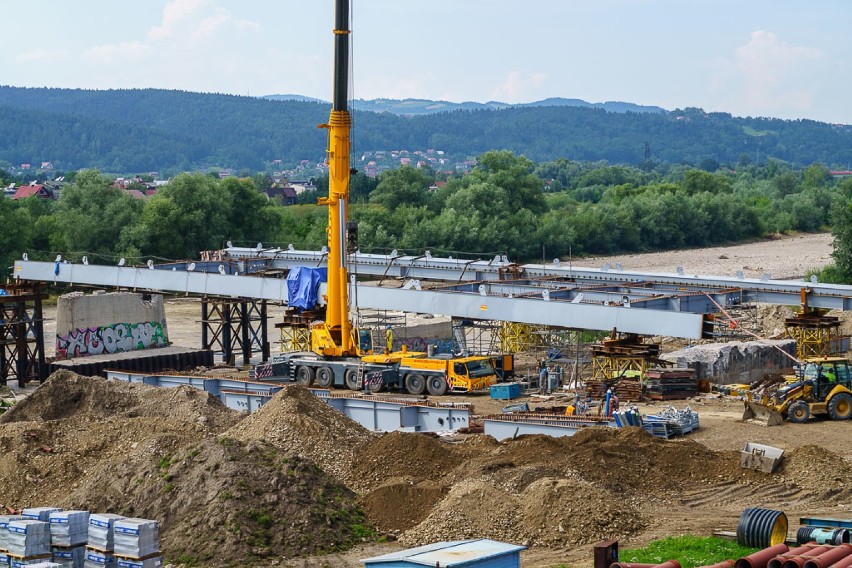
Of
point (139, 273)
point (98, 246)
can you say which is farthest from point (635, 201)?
point (139, 273)

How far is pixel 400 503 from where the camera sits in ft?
87.5

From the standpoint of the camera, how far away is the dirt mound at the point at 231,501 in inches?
949

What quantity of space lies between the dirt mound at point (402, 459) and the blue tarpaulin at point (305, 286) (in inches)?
879

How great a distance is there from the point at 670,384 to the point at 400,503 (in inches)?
723

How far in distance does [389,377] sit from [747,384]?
12382 millimetres

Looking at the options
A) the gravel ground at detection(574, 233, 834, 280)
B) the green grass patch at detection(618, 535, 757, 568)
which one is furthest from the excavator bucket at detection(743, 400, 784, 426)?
the gravel ground at detection(574, 233, 834, 280)

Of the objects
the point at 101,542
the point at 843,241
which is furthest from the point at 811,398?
the point at 843,241

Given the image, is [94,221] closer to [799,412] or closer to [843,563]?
[799,412]

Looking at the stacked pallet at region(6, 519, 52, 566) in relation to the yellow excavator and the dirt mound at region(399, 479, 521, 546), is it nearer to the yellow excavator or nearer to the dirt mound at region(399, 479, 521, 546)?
the dirt mound at region(399, 479, 521, 546)

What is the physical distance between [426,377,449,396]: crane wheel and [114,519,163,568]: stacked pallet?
23.7 meters

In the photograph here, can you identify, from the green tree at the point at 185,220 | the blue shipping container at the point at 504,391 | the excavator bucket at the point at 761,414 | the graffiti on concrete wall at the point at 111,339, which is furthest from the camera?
the green tree at the point at 185,220

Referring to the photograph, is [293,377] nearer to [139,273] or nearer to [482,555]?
[139,273]

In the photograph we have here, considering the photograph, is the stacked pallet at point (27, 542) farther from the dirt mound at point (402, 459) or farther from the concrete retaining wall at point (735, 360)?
the concrete retaining wall at point (735, 360)

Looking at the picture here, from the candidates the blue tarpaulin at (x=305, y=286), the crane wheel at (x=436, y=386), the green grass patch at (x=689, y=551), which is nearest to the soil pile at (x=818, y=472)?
the green grass patch at (x=689, y=551)
